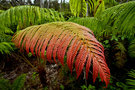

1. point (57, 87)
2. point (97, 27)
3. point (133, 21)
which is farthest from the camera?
point (57, 87)

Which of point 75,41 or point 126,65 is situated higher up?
point 75,41

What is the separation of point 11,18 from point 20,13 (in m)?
0.10

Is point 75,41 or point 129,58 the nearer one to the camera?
point 75,41

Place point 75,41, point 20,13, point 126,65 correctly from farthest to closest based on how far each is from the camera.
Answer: point 126,65, point 20,13, point 75,41

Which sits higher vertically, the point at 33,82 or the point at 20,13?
the point at 20,13

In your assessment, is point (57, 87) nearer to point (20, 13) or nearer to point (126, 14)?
point (20, 13)

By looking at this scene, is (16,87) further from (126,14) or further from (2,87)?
(126,14)

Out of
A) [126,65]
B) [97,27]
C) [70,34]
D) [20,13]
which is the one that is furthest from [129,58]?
[20,13]

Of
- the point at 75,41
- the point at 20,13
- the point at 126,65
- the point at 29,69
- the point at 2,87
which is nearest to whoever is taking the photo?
the point at 75,41

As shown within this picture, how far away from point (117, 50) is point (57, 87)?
148 cm

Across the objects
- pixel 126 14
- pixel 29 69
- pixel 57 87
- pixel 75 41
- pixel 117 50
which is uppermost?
pixel 126 14

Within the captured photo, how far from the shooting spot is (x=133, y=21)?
0.43 metres

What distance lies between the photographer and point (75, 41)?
0.84 ft

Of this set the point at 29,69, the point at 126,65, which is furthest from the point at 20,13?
the point at 126,65
